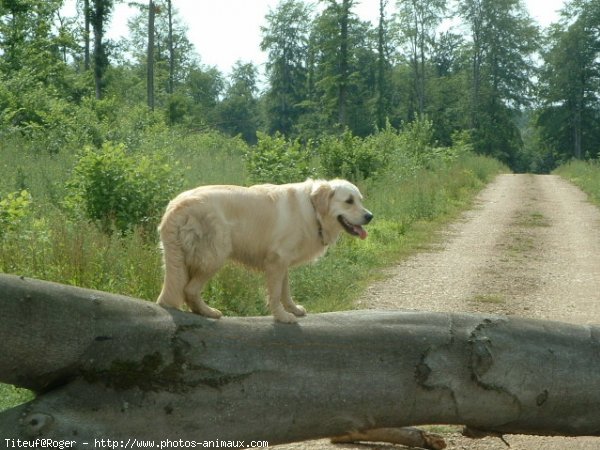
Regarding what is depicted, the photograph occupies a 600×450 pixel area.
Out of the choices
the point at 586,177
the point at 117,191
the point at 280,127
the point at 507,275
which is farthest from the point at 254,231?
the point at 280,127

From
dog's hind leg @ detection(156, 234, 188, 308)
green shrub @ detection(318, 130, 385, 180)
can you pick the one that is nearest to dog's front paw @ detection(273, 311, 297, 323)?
dog's hind leg @ detection(156, 234, 188, 308)

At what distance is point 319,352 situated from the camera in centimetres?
503

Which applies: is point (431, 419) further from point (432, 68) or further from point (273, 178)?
point (432, 68)

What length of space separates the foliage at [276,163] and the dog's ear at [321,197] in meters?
12.3

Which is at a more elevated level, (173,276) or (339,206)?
(339,206)

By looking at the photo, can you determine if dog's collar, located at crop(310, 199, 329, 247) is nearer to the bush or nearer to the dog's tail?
the dog's tail

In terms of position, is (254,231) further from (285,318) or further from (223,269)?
(223,269)

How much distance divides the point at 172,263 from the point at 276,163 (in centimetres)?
1394

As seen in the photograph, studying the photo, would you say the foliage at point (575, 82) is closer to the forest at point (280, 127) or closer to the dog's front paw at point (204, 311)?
the forest at point (280, 127)

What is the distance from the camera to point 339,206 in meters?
6.03

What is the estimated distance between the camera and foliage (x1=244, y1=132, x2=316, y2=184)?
18531mm

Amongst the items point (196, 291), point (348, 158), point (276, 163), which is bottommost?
point (196, 291)

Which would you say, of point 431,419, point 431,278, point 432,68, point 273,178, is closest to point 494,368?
point 431,419

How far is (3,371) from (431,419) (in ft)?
8.96
